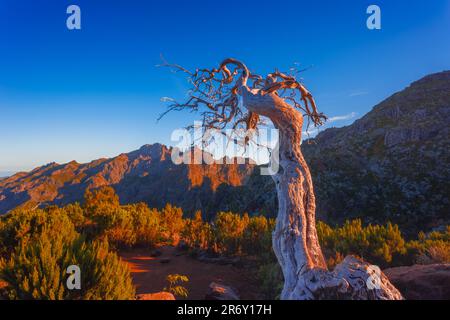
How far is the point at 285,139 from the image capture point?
4.71 meters

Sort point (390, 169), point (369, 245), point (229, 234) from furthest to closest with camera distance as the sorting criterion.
→ point (390, 169) → point (229, 234) → point (369, 245)

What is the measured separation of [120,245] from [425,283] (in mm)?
8208

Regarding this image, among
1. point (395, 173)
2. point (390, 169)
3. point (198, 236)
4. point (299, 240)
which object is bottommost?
point (198, 236)

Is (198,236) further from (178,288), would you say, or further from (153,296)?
(153,296)

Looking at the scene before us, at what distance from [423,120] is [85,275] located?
39758mm

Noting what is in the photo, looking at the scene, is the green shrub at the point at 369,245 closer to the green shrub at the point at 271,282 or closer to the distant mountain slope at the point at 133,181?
the green shrub at the point at 271,282

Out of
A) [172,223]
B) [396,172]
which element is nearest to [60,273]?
[172,223]

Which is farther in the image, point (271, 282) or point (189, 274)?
point (189, 274)

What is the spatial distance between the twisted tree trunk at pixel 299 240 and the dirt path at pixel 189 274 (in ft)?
6.35

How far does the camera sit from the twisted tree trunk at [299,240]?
318 centimetres

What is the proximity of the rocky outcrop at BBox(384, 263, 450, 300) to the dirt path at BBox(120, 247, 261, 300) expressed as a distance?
2.74 m

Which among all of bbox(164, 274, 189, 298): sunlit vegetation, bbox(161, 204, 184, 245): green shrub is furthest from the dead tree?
bbox(161, 204, 184, 245): green shrub

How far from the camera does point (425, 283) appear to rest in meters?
4.13

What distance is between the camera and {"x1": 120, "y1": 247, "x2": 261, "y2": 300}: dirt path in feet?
17.4
